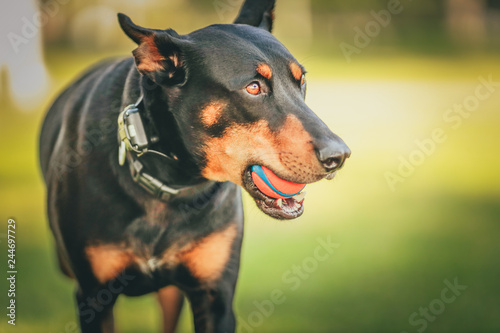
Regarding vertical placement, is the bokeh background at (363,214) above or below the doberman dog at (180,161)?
below

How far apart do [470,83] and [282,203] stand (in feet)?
38.2

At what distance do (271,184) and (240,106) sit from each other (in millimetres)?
363

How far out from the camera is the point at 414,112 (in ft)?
35.4

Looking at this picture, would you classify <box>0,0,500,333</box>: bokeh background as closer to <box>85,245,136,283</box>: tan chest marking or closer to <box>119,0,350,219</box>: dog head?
<box>85,245,136,283</box>: tan chest marking

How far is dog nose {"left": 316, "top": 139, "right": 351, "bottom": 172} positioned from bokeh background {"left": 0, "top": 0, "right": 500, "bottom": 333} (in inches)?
70.8

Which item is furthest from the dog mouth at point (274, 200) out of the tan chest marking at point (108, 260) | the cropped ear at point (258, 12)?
the cropped ear at point (258, 12)

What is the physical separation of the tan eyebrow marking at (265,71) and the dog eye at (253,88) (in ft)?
0.17

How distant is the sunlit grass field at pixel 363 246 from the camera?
4.10m

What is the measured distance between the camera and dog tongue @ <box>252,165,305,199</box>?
8.59 feet

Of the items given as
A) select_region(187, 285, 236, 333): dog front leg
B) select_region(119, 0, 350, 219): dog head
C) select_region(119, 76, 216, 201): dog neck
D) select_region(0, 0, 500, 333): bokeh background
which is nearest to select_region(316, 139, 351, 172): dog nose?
select_region(119, 0, 350, 219): dog head

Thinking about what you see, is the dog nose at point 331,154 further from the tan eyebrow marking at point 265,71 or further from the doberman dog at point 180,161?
the tan eyebrow marking at point 265,71

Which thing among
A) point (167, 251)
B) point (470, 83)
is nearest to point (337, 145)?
point (167, 251)

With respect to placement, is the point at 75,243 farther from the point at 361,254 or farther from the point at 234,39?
the point at 361,254

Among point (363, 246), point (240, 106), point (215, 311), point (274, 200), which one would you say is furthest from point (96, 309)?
point (363, 246)
